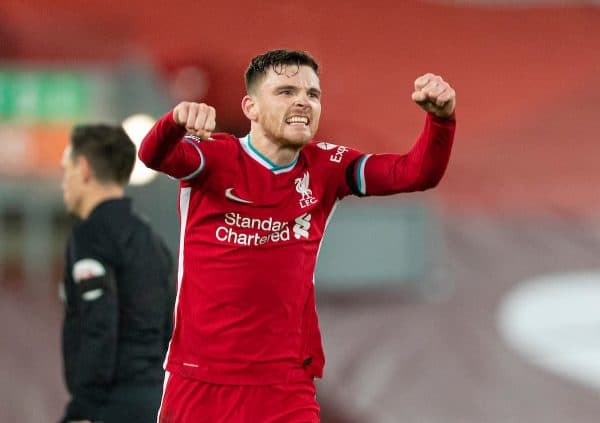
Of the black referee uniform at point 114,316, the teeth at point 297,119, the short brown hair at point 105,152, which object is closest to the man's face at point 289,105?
the teeth at point 297,119

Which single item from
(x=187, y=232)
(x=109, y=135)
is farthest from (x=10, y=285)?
(x=187, y=232)

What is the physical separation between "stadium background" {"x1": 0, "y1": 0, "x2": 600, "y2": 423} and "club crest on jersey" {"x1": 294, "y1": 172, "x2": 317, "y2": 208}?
15.0ft

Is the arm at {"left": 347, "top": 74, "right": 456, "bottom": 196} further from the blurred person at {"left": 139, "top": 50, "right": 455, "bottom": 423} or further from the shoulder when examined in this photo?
the shoulder

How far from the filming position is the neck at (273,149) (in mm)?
3891

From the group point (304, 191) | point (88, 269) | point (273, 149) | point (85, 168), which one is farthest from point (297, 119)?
point (85, 168)

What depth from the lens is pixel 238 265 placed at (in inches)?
151

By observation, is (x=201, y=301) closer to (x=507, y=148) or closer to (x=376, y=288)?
(x=376, y=288)

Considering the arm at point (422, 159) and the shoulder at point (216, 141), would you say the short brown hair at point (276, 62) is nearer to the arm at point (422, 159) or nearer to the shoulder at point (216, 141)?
the shoulder at point (216, 141)

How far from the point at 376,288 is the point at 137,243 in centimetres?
638

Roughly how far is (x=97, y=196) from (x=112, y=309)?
20.3 inches

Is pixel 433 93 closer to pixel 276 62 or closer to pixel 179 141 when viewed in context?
pixel 276 62

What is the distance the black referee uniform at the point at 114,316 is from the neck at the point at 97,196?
0.07 m

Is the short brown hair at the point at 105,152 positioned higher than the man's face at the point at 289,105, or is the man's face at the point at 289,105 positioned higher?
the man's face at the point at 289,105

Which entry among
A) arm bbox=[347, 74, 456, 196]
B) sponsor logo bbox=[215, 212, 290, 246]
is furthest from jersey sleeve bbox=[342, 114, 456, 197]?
sponsor logo bbox=[215, 212, 290, 246]
